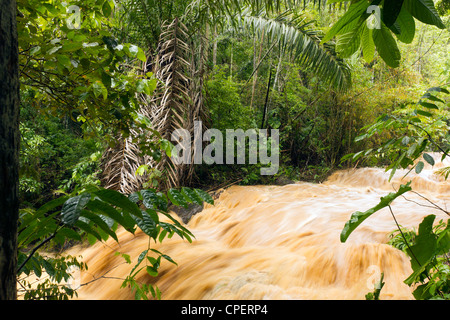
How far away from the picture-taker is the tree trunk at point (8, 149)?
14.0 inches

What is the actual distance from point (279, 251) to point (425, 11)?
2336 millimetres

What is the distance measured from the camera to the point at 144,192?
782 mm

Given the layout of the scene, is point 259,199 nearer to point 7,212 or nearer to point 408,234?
point 408,234

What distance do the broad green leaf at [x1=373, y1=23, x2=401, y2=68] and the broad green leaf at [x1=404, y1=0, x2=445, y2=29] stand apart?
0.16 feet

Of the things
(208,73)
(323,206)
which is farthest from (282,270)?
(208,73)

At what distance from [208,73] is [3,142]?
426 centimetres

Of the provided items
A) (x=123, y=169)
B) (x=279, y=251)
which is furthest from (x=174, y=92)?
(x=279, y=251)

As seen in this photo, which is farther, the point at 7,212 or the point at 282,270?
the point at 282,270

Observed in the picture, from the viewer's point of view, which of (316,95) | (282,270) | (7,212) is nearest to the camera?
(7,212)

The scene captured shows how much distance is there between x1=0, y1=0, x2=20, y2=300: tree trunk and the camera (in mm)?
356

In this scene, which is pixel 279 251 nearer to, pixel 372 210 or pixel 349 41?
pixel 372 210

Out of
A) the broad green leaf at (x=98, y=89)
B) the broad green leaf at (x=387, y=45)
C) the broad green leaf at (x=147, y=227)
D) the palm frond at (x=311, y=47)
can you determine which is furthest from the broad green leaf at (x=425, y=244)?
the palm frond at (x=311, y=47)

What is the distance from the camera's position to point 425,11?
0.43m

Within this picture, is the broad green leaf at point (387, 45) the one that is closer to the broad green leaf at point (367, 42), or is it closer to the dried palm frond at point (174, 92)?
the broad green leaf at point (367, 42)
